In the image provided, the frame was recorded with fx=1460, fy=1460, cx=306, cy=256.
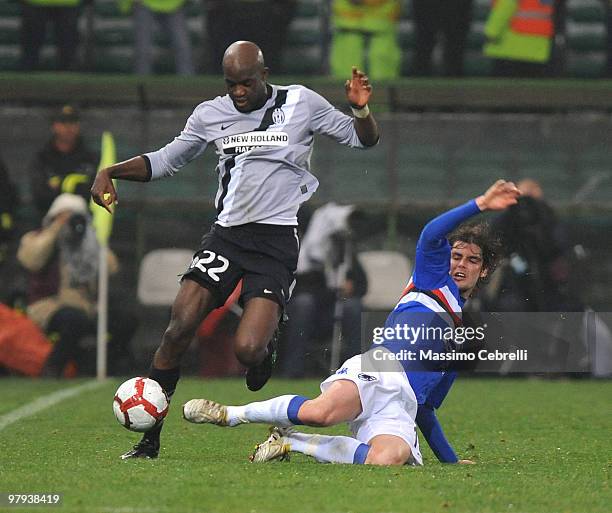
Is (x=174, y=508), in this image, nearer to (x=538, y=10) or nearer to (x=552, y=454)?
(x=552, y=454)

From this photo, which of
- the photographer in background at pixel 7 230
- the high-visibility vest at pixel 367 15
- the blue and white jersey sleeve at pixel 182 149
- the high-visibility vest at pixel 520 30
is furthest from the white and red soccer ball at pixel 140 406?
the high-visibility vest at pixel 520 30

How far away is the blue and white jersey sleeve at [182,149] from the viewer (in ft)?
25.2

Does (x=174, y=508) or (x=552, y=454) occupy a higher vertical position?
(x=174, y=508)

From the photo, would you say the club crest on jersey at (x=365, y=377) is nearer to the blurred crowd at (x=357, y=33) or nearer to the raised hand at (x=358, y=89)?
the raised hand at (x=358, y=89)

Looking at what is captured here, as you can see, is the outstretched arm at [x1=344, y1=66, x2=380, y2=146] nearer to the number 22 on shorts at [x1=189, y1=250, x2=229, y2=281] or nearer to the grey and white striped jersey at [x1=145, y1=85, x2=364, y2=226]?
the grey and white striped jersey at [x1=145, y1=85, x2=364, y2=226]

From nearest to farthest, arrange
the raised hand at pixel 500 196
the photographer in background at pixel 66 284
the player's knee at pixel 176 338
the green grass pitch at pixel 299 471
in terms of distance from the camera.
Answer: the green grass pitch at pixel 299 471
the raised hand at pixel 500 196
the player's knee at pixel 176 338
the photographer in background at pixel 66 284

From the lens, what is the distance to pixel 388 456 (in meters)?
6.98

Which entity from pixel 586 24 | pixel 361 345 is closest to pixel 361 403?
pixel 361 345

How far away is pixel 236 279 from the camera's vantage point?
7480mm

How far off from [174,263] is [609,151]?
454 centimetres

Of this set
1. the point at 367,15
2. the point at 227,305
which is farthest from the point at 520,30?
the point at 227,305

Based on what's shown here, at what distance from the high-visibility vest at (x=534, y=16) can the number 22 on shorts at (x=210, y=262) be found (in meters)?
8.81

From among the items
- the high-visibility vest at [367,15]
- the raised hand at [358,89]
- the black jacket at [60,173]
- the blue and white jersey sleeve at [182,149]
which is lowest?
the black jacket at [60,173]

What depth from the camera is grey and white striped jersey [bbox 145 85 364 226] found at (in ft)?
24.9
